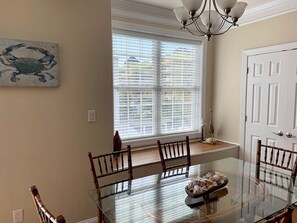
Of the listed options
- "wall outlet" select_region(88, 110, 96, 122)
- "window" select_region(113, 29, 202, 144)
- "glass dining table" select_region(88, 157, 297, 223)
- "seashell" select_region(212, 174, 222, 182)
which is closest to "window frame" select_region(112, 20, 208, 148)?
"window" select_region(113, 29, 202, 144)

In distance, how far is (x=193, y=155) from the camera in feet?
10.4

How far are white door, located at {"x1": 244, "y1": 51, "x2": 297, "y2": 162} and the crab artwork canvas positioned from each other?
282 centimetres

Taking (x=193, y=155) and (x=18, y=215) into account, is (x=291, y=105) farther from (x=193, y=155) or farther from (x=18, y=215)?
(x=18, y=215)

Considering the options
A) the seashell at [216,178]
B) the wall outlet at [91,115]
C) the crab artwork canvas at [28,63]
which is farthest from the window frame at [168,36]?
the seashell at [216,178]

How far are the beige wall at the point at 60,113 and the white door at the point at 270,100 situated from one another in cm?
226

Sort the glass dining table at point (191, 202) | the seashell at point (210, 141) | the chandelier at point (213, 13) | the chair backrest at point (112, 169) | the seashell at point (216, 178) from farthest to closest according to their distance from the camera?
the seashell at point (210, 141)
the chair backrest at point (112, 169)
the seashell at point (216, 178)
the chandelier at point (213, 13)
the glass dining table at point (191, 202)

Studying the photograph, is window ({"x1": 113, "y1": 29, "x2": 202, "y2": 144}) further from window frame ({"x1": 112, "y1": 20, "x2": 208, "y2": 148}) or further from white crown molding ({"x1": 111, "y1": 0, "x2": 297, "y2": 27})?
white crown molding ({"x1": 111, "y1": 0, "x2": 297, "y2": 27})

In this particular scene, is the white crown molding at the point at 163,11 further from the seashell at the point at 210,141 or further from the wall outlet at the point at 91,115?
the seashell at the point at 210,141

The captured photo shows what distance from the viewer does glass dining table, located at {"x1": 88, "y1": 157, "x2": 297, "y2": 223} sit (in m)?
1.49

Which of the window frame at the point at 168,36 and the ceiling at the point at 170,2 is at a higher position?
the ceiling at the point at 170,2

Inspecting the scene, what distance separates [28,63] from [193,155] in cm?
231

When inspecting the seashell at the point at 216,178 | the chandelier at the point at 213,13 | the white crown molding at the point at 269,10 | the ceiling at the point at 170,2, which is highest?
the ceiling at the point at 170,2

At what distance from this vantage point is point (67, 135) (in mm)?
2281

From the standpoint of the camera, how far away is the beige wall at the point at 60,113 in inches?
79.2
